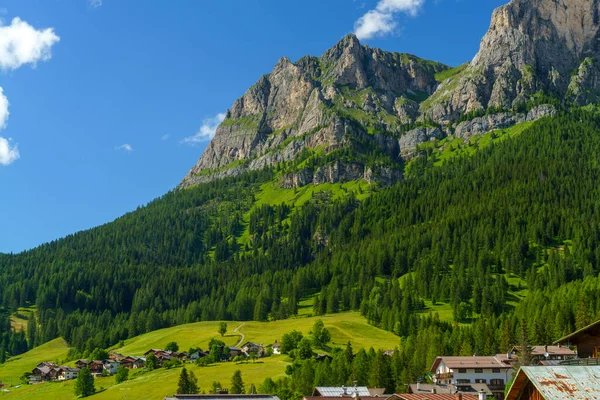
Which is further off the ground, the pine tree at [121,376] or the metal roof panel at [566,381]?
the metal roof panel at [566,381]

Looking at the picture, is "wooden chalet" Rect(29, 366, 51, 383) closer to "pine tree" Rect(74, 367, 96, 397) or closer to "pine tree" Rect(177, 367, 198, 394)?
"pine tree" Rect(74, 367, 96, 397)

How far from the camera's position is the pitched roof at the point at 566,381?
2328 centimetres

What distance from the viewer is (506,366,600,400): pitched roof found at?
76.4 ft

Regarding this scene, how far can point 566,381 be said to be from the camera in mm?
23734

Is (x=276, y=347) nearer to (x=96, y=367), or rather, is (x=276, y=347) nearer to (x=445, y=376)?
(x=96, y=367)

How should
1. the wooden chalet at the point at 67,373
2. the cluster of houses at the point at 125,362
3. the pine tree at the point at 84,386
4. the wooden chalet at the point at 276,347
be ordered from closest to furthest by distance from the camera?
the pine tree at the point at 84,386
the wooden chalet at the point at 276,347
the cluster of houses at the point at 125,362
the wooden chalet at the point at 67,373

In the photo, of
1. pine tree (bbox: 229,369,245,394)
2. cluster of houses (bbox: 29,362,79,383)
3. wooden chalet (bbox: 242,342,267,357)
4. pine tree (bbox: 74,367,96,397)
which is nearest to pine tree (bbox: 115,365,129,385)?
pine tree (bbox: 74,367,96,397)

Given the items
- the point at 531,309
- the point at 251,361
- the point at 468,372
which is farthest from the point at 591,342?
the point at 251,361

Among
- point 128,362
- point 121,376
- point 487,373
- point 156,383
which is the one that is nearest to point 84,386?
point 121,376

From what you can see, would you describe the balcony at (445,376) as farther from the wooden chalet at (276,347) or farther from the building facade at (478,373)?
the wooden chalet at (276,347)

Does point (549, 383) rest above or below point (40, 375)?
above

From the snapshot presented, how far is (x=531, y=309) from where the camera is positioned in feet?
518

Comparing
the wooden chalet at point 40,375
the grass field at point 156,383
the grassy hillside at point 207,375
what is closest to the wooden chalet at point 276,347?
the grassy hillside at point 207,375

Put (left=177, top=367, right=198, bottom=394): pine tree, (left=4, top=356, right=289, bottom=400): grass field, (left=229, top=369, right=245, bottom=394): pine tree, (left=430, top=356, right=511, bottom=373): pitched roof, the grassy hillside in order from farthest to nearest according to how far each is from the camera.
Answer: the grassy hillside, (left=4, top=356, right=289, bottom=400): grass field, (left=177, top=367, right=198, bottom=394): pine tree, (left=229, top=369, right=245, bottom=394): pine tree, (left=430, top=356, right=511, bottom=373): pitched roof
